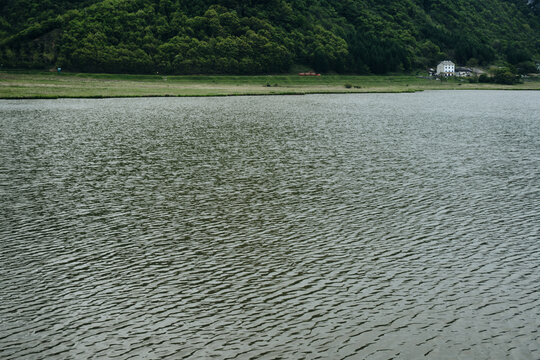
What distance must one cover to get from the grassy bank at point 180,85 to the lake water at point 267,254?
3135 inches

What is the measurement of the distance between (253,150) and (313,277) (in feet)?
92.5

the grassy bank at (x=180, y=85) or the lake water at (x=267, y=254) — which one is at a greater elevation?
the grassy bank at (x=180, y=85)

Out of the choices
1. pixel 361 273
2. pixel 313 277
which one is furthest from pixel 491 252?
pixel 313 277

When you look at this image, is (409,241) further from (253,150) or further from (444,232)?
(253,150)

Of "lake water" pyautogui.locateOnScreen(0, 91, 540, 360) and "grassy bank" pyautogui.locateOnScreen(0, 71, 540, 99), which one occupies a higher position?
"grassy bank" pyautogui.locateOnScreen(0, 71, 540, 99)

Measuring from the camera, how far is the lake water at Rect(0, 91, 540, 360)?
13711 millimetres

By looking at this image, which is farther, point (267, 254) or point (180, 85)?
point (180, 85)

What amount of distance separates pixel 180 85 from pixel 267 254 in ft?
449

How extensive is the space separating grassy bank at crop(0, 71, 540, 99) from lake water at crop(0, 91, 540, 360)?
7963 cm

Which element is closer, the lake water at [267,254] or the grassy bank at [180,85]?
the lake water at [267,254]

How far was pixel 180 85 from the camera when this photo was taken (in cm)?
15112

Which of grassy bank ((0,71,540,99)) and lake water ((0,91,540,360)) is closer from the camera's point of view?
lake water ((0,91,540,360))

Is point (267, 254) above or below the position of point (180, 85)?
below

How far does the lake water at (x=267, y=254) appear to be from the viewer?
13711 millimetres
